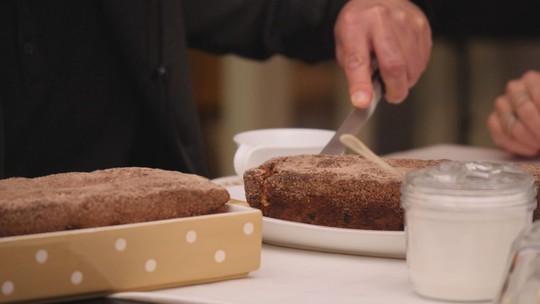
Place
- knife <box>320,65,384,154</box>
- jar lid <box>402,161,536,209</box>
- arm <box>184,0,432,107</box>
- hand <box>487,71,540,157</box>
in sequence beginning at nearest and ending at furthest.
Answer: jar lid <box>402,161,536,209</box> < knife <box>320,65,384,154</box> < arm <box>184,0,432,107</box> < hand <box>487,71,540,157</box>

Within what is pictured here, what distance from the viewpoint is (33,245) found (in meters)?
0.80

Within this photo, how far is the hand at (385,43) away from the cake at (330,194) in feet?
1.35

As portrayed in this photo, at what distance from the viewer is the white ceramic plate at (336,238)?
0.95 m

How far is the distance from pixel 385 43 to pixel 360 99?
0.18 m

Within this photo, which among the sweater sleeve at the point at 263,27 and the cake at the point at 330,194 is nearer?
the cake at the point at 330,194

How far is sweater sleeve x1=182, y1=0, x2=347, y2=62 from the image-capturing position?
194 cm

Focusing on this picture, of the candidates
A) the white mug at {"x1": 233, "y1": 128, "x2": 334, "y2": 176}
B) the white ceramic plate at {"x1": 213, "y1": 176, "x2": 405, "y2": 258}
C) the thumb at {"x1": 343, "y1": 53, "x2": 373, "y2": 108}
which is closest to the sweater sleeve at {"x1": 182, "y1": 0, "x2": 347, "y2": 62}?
the thumb at {"x1": 343, "y1": 53, "x2": 373, "y2": 108}

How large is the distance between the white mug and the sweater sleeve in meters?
0.53

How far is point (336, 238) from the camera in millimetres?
963

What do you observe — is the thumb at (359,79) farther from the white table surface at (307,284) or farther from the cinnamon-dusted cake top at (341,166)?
the white table surface at (307,284)

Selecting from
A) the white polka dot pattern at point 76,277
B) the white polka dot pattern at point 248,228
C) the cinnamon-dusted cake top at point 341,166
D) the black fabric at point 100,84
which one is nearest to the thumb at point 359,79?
the cinnamon-dusted cake top at point 341,166

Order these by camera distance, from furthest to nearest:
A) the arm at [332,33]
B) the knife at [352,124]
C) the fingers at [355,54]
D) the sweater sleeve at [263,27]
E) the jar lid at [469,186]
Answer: the sweater sleeve at [263,27] → the arm at [332,33] → the fingers at [355,54] → the knife at [352,124] → the jar lid at [469,186]

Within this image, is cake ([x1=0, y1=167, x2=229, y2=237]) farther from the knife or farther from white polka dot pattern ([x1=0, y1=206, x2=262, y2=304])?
the knife

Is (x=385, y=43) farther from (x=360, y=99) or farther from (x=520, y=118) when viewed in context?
(x=520, y=118)
